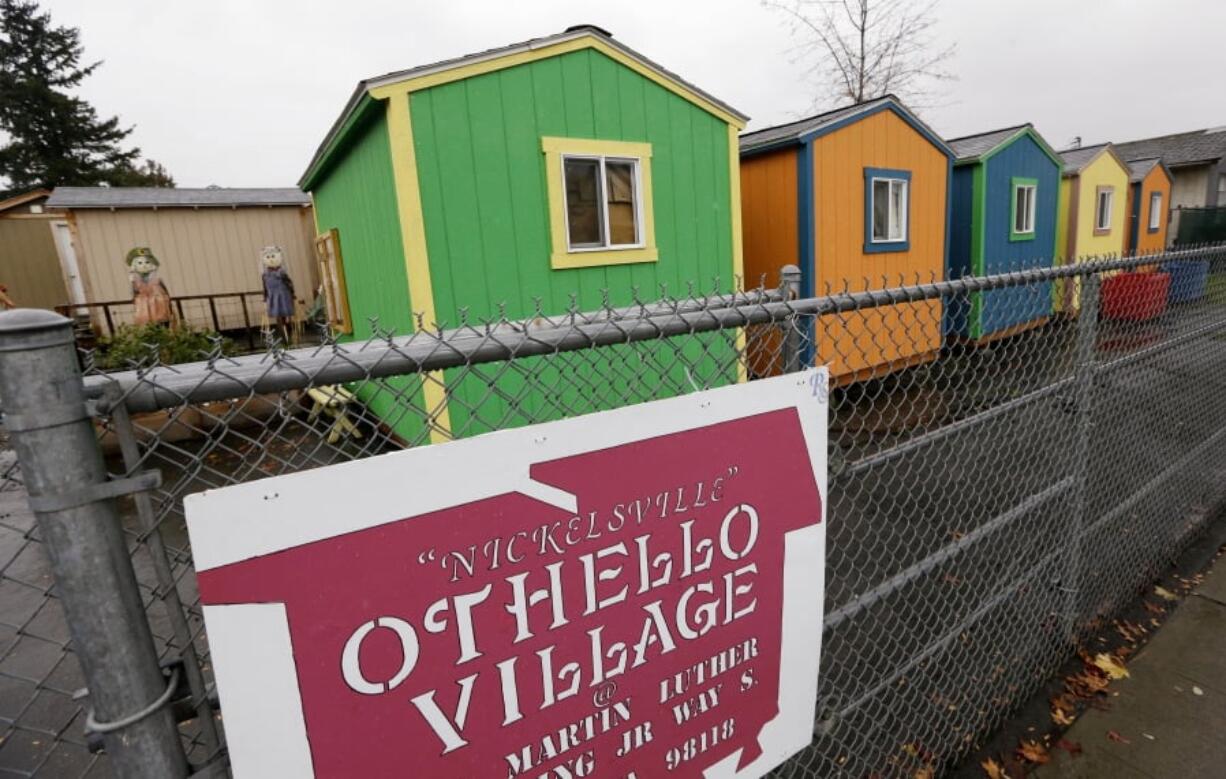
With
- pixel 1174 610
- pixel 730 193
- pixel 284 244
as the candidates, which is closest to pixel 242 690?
pixel 1174 610

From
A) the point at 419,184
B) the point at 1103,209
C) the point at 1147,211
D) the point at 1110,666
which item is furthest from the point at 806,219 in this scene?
the point at 1147,211

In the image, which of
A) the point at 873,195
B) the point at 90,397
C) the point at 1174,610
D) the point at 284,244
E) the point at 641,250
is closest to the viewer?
the point at 90,397

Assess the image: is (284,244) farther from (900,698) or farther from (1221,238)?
(1221,238)

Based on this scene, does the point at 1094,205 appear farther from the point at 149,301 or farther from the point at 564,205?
the point at 149,301

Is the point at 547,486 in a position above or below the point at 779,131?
below

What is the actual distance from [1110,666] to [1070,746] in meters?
0.65

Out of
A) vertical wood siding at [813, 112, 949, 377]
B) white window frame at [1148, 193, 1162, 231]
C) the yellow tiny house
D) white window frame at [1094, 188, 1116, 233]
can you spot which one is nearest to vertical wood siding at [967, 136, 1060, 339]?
the yellow tiny house

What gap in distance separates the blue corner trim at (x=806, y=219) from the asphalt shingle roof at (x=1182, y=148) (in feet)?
87.1

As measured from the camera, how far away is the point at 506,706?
118 cm

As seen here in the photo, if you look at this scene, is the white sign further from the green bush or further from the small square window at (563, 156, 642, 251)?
the green bush

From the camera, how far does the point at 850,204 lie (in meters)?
8.33

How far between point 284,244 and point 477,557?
14.6m

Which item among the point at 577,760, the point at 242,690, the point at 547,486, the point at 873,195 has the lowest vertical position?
the point at 577,760

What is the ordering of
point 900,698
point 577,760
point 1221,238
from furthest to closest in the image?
point 1221,238, point 900,698, point 577,760
